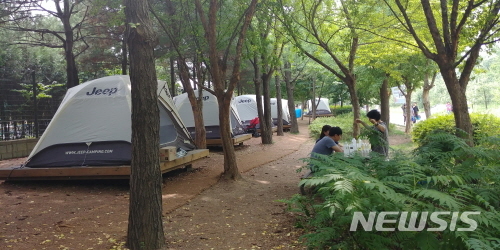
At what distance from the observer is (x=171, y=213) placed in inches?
246

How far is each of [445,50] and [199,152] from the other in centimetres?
609

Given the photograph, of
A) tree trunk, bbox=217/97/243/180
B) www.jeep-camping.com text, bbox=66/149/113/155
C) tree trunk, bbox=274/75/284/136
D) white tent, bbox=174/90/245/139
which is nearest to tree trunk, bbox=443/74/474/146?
tree trunk, bbox=217/97/243/180

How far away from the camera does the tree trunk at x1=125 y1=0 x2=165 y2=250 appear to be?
4.51 metres

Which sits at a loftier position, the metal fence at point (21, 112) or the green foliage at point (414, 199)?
the metal fence at point (21, 112)

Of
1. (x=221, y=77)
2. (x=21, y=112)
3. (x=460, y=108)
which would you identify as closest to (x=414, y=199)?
(x=460, y=108)

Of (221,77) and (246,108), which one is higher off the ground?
(221,77)

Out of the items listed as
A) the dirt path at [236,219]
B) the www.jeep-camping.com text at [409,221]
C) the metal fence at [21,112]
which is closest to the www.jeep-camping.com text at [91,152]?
the dirt path at [236,219]

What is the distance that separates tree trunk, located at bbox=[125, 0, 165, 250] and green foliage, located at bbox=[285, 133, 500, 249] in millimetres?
1925

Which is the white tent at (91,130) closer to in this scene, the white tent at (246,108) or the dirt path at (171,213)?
the dirt path at (171,213)

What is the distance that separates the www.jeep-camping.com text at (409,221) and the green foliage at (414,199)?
32 millimetres

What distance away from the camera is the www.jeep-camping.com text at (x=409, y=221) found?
9.03 feet

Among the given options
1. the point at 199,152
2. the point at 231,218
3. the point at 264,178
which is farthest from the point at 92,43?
the point at 231,218

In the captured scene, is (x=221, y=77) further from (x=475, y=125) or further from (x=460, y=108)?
(x=475, y=125)

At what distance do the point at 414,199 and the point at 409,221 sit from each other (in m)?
0.18
